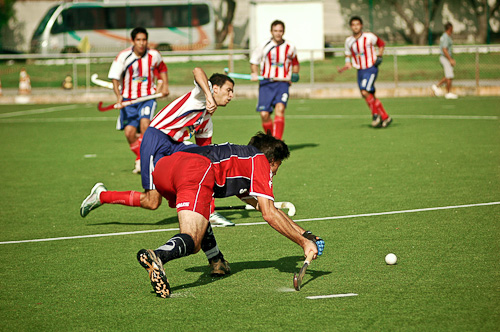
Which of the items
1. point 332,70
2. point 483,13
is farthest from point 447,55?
point 483,13

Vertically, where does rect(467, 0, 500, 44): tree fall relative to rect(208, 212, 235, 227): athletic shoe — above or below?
above

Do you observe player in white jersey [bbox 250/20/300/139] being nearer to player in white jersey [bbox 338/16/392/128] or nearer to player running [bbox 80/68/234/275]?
player in white jersey [bbox 338/16/392/128]

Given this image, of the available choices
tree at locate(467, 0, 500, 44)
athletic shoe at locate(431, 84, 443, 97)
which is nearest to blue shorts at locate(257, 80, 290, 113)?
athletic shoe at locate(431, 84, 443, 97)

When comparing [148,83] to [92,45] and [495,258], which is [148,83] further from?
[92,45]

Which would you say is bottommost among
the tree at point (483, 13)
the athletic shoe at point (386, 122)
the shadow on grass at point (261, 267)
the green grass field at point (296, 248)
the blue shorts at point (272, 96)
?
the shadow on grass at point (261, 267)

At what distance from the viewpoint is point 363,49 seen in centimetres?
1658

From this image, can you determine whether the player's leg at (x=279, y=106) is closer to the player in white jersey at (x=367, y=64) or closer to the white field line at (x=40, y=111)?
the player in white jersey at (x=367, y=64)

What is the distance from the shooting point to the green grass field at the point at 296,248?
16.5 ft

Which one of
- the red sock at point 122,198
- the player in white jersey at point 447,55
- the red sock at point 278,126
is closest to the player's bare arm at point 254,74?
the red sock at point 278,126

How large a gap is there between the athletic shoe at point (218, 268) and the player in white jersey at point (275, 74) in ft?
25.2

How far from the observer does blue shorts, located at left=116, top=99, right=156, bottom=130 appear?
11.6 meters

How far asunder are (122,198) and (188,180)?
99.4 inches

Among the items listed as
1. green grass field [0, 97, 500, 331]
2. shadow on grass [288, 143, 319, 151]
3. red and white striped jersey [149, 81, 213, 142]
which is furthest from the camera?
shadow on grass [288, 143, 319, 151]

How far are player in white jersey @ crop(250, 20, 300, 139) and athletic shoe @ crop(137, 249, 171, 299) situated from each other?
845 centimetres
